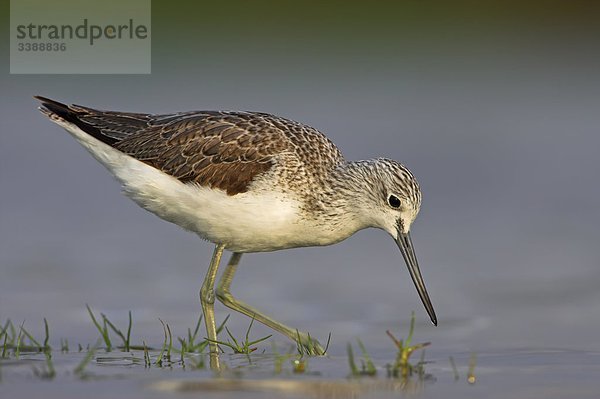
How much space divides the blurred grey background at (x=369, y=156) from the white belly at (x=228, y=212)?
96cm

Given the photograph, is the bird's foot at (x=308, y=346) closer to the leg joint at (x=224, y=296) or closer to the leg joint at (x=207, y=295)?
the leg joint at (x=207, y=295)

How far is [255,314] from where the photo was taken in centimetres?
948

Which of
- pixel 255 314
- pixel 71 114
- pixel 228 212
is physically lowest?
pixel 255 314

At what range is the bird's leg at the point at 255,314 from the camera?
8.58 metres

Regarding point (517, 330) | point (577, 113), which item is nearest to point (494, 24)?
point (577, 113)

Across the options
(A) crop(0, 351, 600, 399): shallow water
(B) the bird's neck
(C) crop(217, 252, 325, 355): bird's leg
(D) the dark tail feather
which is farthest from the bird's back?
(A) crop(0, 351, 600, 399): shallow water

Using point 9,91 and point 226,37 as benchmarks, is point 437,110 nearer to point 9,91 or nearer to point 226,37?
point 226,37

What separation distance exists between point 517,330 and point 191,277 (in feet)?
11.1

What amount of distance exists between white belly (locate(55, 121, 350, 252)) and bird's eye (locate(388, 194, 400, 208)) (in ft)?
1.72

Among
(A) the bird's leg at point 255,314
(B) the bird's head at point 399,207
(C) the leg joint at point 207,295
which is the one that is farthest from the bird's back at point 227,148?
(A) the bird's leg at point 255,314

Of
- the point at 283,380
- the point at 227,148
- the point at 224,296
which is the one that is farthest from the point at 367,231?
the point at 283,380

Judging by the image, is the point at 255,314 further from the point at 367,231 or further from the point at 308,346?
the point at 367,231

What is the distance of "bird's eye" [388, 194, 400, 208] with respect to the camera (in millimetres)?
Result: 9188

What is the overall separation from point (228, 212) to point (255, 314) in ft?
3.43
